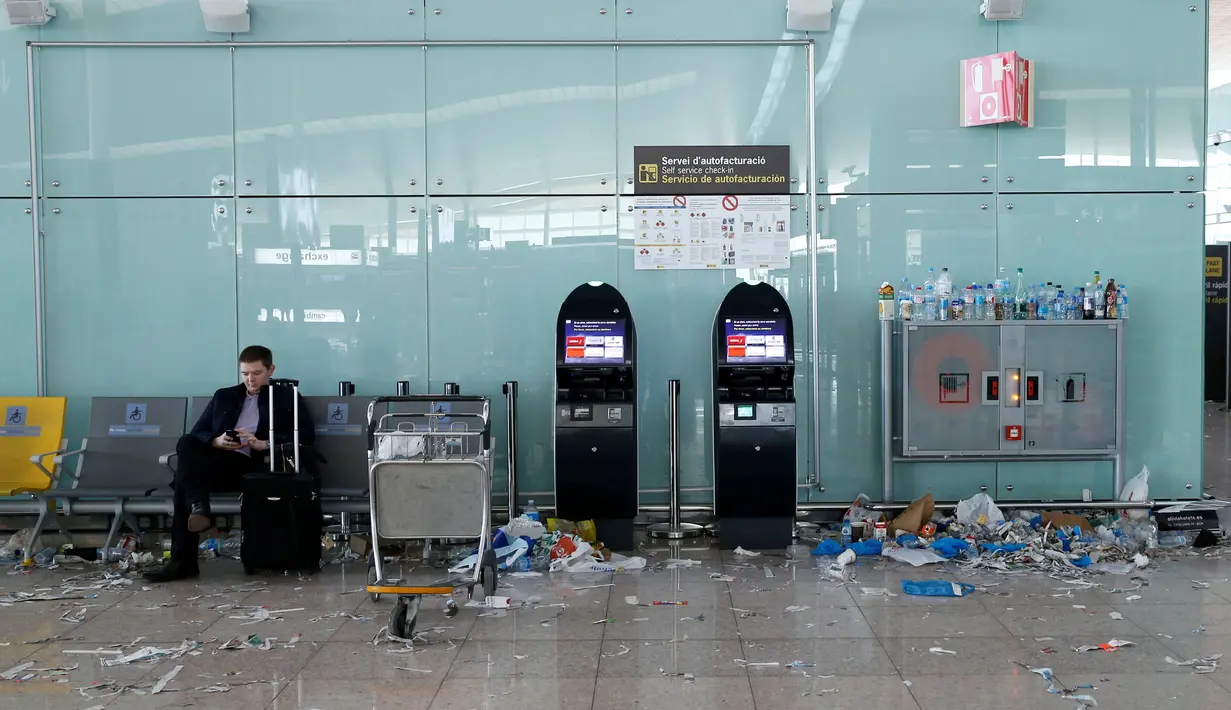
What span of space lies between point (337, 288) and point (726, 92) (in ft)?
8.80

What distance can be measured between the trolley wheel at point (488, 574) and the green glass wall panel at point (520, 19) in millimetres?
3236

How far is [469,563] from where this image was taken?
17.1ft

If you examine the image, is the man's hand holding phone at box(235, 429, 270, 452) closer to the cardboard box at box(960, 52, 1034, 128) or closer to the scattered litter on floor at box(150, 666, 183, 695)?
the scattered litter on floor at box(150, 666, 183, 695)

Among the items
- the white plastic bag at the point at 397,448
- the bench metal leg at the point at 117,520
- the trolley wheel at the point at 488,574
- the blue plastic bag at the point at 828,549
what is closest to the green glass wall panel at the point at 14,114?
the bench metal leg at the point at 117,520

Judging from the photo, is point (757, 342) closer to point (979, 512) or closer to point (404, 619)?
point (979, 512)

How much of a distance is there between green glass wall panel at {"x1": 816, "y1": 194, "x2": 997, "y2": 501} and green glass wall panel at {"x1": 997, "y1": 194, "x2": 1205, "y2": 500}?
0.86ft

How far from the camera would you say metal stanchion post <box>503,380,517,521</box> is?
6.08 metres

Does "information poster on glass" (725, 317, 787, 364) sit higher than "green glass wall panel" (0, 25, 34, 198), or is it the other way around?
"green glass wall panel" (0, 25, 34, 198)

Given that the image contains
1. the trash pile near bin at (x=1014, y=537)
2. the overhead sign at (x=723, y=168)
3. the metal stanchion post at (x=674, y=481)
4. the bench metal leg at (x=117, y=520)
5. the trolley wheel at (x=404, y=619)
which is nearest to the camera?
the trolley wheel at (x=404, y=619)

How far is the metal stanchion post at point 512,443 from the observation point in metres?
6.08

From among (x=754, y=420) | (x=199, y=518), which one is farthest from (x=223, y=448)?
(x=754, y=420)

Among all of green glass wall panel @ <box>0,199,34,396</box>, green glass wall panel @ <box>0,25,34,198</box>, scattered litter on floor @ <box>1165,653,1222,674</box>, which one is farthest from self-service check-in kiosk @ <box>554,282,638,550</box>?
green glass wall panel @ <box>0,25,34,198</box>

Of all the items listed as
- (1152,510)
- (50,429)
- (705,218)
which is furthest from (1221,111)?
(50,429)

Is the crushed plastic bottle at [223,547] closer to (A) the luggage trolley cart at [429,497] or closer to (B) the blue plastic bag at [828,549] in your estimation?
(A) the luggage trolley cart at [429,497]
